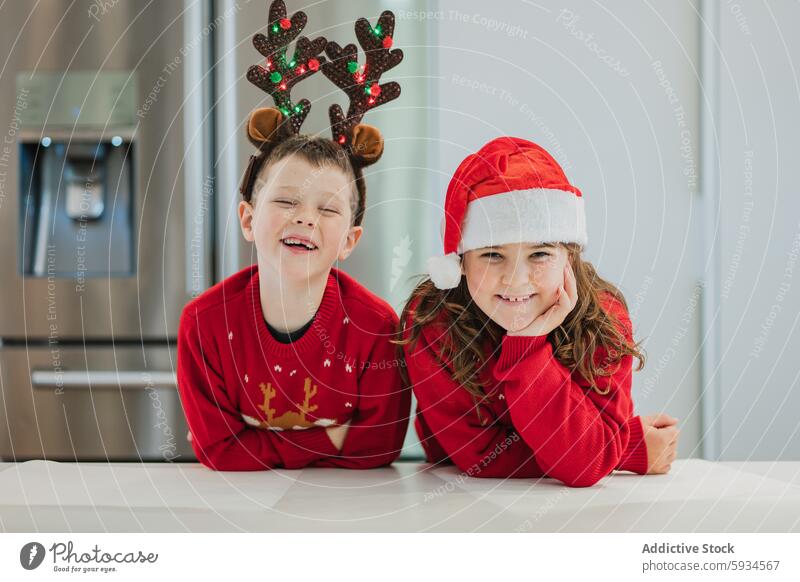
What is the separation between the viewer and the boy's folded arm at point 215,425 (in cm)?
83

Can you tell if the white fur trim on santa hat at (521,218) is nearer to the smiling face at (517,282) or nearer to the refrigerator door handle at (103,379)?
the smiling face at (517,282)

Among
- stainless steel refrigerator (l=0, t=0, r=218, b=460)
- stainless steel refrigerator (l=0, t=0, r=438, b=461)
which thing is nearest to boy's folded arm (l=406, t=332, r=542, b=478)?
stainless steel refrigerator (l=0, t=0, r=438, b=461)

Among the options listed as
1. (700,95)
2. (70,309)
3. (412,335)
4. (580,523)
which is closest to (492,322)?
(412,335)

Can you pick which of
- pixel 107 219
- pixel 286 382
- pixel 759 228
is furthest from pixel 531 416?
pixel 107 219

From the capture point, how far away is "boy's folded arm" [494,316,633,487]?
719 mm

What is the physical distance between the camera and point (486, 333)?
78cm

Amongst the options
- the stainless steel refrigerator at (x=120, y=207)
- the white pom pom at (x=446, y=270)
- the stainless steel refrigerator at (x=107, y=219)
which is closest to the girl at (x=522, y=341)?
the white pom pom at (x=446, y=270)

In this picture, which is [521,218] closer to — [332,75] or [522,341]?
[522,341]

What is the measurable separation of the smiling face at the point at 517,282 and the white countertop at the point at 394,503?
0.15 metres

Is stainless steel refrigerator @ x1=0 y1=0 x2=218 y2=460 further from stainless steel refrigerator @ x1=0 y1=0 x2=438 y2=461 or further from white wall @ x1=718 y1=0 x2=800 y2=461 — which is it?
white wall @ x1=718 y1=0 x2=800 y2=461

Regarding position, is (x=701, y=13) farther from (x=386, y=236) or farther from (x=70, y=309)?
(x=70, y=309)
